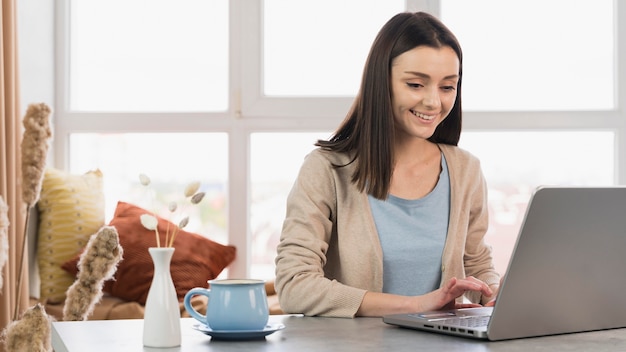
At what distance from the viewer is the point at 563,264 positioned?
1220mm

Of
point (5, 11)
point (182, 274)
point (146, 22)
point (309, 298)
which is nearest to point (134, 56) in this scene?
point (146, 22)

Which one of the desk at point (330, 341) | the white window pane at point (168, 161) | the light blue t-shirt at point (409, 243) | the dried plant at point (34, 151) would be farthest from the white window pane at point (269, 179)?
the desk at point (330, 341)

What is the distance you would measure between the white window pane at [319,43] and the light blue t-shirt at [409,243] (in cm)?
179

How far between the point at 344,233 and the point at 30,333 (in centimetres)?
94

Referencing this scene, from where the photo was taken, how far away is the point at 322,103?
3582 mm

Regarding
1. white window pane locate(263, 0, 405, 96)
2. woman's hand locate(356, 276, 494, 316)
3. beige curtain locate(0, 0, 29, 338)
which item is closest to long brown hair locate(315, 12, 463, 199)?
woman's hand locate(356, 276, 494, 316)

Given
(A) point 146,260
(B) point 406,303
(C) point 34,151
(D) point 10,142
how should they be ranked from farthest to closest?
(A) point 146,260, (D) point 10,142, (C) point 34,151, (B) point 406,303

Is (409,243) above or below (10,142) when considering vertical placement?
below

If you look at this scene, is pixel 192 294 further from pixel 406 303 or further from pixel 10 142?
pixel 10 142

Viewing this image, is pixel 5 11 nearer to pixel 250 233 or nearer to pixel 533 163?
pixel 250 233

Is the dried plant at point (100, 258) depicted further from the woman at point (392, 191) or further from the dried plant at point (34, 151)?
the woman at point (392, 191)

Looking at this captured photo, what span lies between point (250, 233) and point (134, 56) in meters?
0.89

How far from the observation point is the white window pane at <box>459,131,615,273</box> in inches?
145

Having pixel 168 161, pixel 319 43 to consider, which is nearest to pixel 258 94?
pixel 319 43
